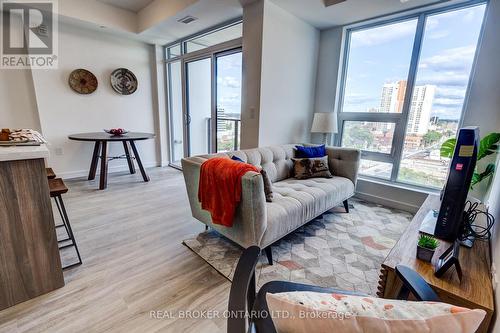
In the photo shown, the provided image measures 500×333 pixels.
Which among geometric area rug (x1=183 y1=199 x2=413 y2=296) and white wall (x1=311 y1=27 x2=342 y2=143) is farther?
white wall (x1=311 y1=27 x2=342 y2=143)

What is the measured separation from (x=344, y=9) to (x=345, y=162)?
1.88 m

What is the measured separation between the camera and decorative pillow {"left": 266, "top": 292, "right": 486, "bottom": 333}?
1.58ft

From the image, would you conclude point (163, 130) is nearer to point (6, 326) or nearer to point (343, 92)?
point (343, 92)

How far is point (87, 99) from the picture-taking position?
3.96 metres

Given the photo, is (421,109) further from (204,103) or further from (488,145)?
(204,103)

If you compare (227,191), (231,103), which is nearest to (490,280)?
(227,191)

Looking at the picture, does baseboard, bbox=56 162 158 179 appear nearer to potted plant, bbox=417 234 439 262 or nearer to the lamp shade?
the lamp shade

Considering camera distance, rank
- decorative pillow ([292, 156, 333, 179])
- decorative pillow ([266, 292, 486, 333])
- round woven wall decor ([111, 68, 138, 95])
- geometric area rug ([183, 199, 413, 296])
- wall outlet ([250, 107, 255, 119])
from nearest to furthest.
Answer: decorative pillow ([266, 292, 486, 333]) → geometric area rug ([183, 199, 413, 296]) → decorative pillow ([292, 156, 333, 179]) → wall outlet ([250, 107, 255, 119]) → round woven wall decor ([111, 68, 138, 95])

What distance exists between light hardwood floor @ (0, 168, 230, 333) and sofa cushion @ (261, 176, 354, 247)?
585 mm

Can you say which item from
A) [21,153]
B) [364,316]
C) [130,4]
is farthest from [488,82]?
[130,4]

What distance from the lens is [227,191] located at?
1653 millimetres

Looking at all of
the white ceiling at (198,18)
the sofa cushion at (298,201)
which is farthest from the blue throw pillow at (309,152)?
the white ceiling at (198,18)

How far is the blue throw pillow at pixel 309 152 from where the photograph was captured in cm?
289

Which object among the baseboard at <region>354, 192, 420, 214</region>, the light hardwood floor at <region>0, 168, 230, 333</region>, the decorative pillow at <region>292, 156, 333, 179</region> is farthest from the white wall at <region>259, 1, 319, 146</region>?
the light hardwood floor at <region>0, 168, 230, 333</region>
